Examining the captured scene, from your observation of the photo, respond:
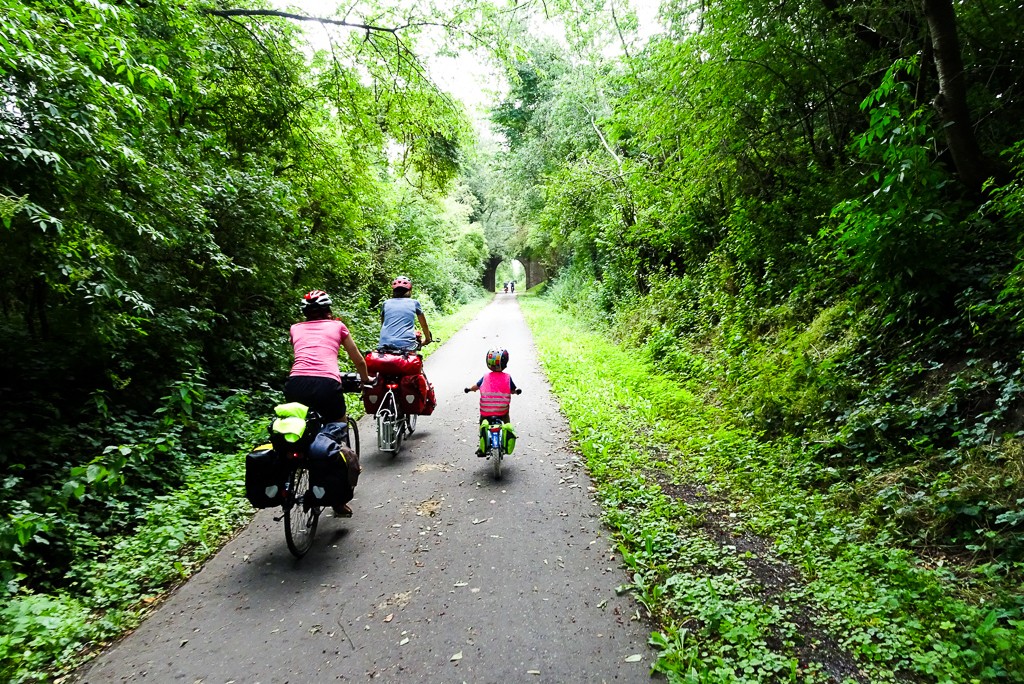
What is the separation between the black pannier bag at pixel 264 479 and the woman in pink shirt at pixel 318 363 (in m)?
0.72

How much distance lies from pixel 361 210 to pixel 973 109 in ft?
32.4

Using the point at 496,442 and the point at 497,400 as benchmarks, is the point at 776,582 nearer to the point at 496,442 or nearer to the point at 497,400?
the point at 496,442

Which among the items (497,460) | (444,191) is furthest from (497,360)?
(444,191)

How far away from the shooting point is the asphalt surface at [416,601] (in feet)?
9.69

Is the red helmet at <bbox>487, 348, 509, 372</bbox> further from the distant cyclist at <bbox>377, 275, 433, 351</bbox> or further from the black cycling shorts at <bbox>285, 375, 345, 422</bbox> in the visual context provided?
the black cycling shorts at <bbox>285, 375, 345, 422</bbox>

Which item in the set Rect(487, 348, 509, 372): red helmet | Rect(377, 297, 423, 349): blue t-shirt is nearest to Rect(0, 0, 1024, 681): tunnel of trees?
Rect(377, 297, 423, 349): blue t-shirt

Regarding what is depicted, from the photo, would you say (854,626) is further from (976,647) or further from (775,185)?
(775,185)

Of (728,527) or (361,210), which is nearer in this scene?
(728,527)

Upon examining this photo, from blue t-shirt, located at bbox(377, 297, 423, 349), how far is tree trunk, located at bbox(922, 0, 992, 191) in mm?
6082

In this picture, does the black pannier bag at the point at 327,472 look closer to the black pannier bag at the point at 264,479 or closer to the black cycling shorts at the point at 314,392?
the black pannier bag at the point at 264,479

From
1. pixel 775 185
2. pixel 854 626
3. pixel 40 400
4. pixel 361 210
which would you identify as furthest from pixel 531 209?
pixel 854 626

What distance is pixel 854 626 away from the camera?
3078 mm

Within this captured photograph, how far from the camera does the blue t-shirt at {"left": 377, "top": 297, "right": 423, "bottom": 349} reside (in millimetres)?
6848

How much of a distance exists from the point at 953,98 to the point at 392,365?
6.64m
